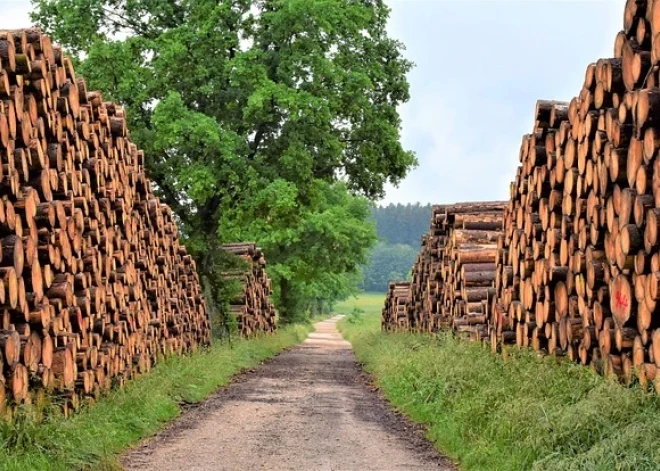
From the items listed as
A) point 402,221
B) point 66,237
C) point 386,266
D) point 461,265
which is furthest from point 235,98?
point 402,221

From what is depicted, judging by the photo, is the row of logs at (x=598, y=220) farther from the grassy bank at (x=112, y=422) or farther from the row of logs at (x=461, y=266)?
the grassy bank at (x=112, y=422)

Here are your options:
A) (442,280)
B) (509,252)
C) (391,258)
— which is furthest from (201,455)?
(391,258)

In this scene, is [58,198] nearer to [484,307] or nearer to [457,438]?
[457,438]

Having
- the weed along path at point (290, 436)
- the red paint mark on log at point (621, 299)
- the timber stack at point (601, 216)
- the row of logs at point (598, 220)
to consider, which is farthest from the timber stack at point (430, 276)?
the red paint mark on log at point (621, 299)

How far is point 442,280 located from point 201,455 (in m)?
12.8

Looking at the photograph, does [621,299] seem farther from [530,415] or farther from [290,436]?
[290,436]

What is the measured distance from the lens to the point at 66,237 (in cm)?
1013

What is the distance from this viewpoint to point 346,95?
25625 millimetres

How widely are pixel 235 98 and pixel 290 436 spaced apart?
15.9m

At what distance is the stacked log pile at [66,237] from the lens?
8539mm

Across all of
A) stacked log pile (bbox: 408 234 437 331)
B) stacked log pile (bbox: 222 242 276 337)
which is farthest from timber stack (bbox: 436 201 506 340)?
stacked log pile (bbox: 222 242 276 337)

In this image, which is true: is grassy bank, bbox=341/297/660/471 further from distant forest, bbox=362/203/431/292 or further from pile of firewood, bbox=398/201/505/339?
distant forest, bbox=362/203/431/292

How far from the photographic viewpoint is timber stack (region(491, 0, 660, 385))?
799 cm

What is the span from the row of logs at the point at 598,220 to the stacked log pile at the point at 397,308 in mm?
14547
